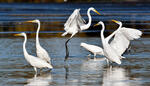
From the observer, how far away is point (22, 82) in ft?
41.6

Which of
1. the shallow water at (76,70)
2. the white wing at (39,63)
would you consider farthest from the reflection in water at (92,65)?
the white wing at (39,63)

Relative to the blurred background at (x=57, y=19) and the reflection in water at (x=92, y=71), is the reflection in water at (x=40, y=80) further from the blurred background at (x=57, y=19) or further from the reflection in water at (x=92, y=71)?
the blurred background at (x=57, y=19)

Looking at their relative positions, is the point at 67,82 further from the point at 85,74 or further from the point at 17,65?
the point at 17,65

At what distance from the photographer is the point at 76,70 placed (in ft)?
47.9

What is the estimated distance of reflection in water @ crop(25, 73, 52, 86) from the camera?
12.6 meters

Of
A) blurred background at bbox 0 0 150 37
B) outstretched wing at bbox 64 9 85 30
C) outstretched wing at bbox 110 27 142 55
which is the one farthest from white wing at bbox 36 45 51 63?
blurred background at bbox 0 0 150 37

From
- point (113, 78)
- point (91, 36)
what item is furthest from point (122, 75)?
point (91, 36)

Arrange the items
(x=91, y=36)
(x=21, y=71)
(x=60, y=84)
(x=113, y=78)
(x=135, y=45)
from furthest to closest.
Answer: (x=91, y=36)
(x=135, y=45)
(x=21, y=71)
(x=113, y=78)
(x=60, y=84)

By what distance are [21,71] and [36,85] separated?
2.18 metres

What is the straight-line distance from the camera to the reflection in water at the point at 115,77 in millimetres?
12360

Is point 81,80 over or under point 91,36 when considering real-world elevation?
under

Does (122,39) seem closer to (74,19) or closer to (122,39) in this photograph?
(122,39)

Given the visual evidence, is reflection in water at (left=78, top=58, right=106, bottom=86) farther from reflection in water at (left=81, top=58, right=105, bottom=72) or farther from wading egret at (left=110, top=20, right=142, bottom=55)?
wading egret at (left=110, top=20, right=142, bottom=55)

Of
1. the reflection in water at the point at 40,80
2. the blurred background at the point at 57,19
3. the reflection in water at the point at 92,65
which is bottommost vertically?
the reflection in water at the point at 40,80
